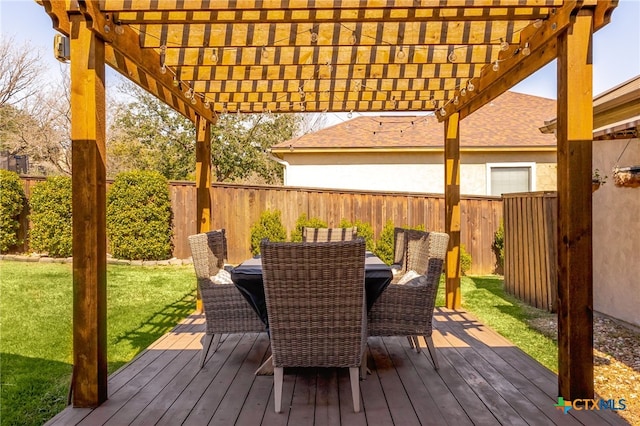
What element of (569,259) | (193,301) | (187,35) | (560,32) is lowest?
(193,301)

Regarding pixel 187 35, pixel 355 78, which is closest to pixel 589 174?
pixel 355 78

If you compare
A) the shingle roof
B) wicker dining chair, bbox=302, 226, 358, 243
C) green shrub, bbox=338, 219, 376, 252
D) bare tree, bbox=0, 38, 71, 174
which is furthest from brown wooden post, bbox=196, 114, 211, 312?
bare tree, bbox=0, 38, 71, 174

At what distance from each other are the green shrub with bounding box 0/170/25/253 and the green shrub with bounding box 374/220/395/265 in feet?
24.2

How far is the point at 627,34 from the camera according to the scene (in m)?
6.88

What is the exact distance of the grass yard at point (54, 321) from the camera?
344 centimetres

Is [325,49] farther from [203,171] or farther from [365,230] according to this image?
[365,230]

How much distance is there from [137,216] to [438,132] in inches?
275

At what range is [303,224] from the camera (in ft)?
30.2

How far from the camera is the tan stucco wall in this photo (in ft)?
16.6

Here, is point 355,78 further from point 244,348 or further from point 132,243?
point 132,243

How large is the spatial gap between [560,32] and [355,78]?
6.81ft

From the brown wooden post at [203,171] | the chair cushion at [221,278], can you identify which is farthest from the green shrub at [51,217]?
the chair cushion at [221,278]

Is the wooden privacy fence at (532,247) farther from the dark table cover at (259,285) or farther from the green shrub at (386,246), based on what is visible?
the dark table cover at (259,285)

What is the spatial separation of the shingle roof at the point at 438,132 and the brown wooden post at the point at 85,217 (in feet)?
24.4
